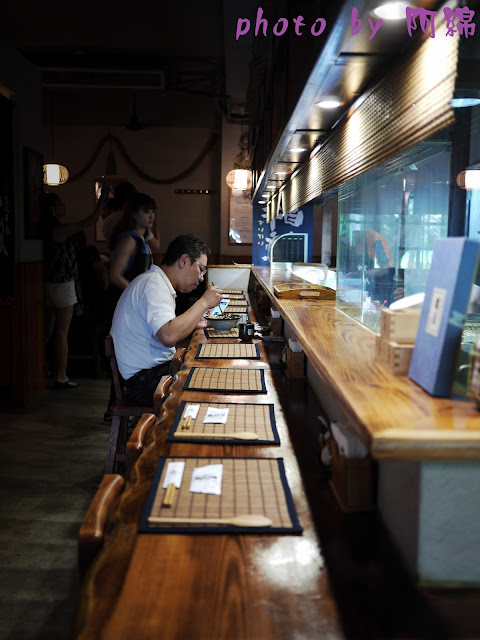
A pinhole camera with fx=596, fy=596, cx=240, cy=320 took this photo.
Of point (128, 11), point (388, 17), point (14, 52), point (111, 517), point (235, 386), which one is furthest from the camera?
point (128, 11)

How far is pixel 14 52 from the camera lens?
5.07 m

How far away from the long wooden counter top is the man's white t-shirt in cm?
160

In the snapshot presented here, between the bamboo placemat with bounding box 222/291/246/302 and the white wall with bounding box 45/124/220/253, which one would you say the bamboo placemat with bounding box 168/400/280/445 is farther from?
the white wall with bounding box 45/124/220/253

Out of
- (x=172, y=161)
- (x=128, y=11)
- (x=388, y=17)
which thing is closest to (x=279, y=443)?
(x=388, y=17)

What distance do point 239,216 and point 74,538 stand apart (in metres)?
8.41

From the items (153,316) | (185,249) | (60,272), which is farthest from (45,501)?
(60,272)

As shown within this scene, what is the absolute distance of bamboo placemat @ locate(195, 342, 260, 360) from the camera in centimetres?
320

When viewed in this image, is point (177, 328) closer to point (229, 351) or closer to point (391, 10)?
point (229, 351)

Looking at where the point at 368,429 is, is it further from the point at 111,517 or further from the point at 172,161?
the point at 172,161

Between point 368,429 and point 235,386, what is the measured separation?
1531 mm

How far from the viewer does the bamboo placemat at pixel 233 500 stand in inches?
51.8

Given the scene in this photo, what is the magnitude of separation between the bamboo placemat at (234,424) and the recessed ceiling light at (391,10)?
4.03 ft

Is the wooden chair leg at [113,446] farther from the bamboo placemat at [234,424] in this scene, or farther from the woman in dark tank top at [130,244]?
the woman in dark tank top at [130,244]

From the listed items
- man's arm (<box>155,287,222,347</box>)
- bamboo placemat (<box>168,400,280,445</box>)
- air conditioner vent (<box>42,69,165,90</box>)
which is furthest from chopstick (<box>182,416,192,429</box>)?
air conditioner vent (<box>42,69,165,90</box>)
